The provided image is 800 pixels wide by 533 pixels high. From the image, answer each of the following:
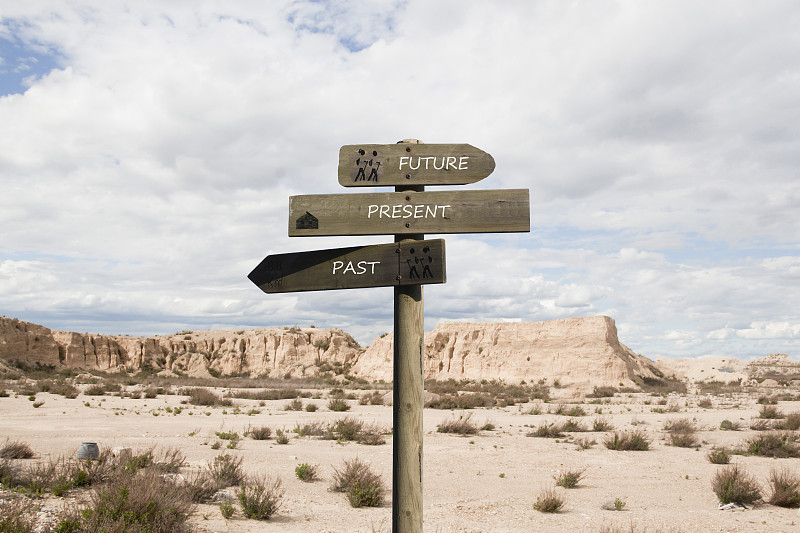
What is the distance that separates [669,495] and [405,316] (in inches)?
294

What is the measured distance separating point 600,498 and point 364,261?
6860 mm

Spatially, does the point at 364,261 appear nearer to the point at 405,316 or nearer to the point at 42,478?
the point at 405,316

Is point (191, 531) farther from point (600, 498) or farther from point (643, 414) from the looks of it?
point (643, 414)

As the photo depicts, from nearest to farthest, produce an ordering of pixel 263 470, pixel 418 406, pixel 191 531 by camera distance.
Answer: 1. pixel 418 406
2. pixel 191 531
3. pixel 263 470

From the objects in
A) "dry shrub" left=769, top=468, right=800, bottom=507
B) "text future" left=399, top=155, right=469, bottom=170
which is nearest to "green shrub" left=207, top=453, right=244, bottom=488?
"text future" left=399, top=155, right=469, bottom=170

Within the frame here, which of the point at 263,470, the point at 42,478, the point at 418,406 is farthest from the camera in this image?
the point at 263,470

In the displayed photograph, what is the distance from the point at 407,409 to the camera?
3.71 m

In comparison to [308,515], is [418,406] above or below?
above

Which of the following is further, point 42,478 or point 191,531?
point 42,478

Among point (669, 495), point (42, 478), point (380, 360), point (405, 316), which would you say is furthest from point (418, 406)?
point (380, 360)

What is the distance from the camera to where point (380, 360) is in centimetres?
5344

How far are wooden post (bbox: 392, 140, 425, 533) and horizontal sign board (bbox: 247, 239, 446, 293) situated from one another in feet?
0.33

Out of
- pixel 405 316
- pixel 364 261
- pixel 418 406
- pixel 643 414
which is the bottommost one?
pixel 643 414

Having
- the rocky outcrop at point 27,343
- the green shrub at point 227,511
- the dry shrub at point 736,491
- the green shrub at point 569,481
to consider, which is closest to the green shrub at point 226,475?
the green shrub at point 227,511
